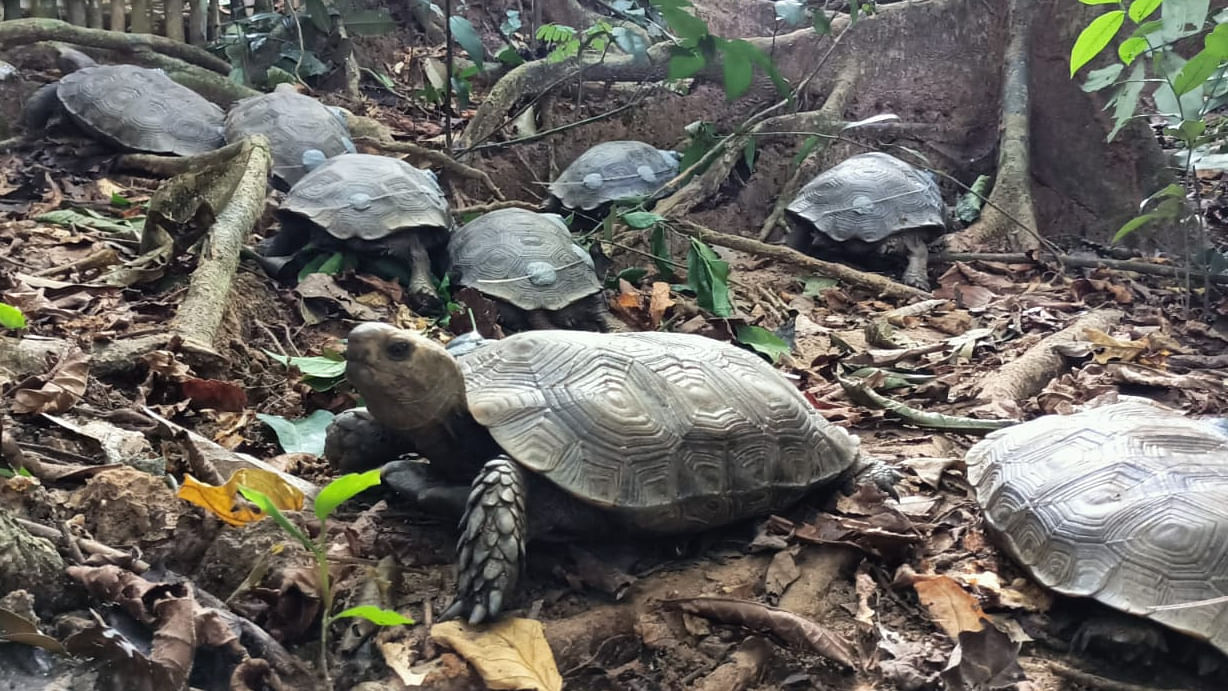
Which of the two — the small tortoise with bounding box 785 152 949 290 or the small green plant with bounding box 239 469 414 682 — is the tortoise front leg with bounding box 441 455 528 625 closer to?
the small green plant with bounding box 239 469 414 682

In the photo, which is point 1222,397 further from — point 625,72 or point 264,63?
point 264,63

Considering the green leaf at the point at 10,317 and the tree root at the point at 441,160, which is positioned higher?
the green leaf at the point at 10,317

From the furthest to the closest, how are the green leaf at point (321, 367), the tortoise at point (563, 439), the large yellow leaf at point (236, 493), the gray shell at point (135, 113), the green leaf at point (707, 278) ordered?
the gray shell at point (135, 113), the green leaf at point (707, 278), the green leaf at point (321, 367), the tortoise at point (563, 439), the large yellow leaf at point (236, 493)

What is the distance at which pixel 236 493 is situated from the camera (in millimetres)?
2414

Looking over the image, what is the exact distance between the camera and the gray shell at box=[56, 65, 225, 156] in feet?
23.0

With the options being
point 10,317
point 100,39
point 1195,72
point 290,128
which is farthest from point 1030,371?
point 100,39

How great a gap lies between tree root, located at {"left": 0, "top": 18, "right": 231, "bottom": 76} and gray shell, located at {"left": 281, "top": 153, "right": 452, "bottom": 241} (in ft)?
12.3

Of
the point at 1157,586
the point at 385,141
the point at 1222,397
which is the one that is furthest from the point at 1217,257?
the point at 385,141

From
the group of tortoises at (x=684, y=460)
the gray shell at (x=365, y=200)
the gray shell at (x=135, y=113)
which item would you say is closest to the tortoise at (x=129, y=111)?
the gray shell at (x=135, y=113)

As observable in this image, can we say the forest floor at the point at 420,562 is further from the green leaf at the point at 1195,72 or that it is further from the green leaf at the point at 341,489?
the green leaf at the point at 1195,72

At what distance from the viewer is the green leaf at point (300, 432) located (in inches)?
→ 122

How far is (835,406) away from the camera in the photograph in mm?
4188

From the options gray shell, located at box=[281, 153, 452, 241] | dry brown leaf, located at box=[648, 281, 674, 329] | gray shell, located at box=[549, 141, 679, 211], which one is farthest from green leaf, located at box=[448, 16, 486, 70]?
dry brown leaf, located at box=[648, 281, 674, 329]

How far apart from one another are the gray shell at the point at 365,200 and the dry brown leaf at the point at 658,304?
1406 mm
